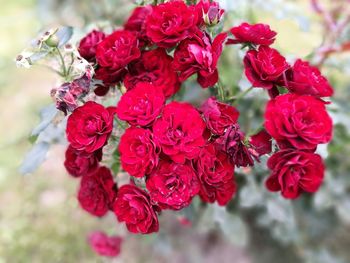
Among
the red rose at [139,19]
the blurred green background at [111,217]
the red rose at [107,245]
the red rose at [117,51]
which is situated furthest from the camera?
the blurred green background at [111,217]

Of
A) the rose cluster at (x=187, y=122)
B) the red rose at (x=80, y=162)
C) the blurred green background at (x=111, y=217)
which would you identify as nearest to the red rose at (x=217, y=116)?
the rose cluster at (x=187, y=122)

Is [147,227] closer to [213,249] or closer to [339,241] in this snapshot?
[213,249]

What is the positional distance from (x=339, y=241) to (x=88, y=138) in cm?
151

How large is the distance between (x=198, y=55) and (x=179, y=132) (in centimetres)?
16

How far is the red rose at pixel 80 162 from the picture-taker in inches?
37.9

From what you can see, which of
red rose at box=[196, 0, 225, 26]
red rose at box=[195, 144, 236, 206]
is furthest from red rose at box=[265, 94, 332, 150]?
red rose at box=[196, 0, 225, 26]

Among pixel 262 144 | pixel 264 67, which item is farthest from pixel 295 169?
pixel 264 67

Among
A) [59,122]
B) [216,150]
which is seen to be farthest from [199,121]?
[59,122]

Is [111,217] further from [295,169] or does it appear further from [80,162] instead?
[295,169]

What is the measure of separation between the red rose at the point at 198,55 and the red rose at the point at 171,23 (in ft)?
0.06

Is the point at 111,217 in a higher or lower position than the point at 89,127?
lower

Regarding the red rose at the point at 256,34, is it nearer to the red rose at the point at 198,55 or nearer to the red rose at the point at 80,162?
the red rose at the point at 198,55

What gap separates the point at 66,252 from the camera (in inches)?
74.8

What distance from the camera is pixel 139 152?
835 mm
